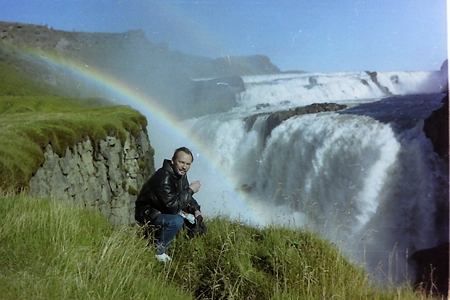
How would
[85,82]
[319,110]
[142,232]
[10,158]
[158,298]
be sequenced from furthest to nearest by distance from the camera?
1. [85,82]
2. [319,110]
3. [10,158]
4. [142,232]
5. [158,298]

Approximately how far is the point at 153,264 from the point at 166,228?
1.18 feet

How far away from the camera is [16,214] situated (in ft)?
13.1

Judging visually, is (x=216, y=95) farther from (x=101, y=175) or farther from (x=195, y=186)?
(x=195, y=186)

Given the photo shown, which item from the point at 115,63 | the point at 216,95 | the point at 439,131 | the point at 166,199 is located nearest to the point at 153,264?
the point at 166,199

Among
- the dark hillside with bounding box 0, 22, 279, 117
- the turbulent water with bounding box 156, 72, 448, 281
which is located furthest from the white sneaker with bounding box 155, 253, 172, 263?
the dark hillside with bounding box 0, 22, 279, 117

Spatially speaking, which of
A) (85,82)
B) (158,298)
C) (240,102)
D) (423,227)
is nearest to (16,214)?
(158,298)

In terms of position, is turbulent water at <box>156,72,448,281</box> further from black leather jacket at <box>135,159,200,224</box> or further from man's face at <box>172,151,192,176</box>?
man's face at <box>172,151,192,176</box>

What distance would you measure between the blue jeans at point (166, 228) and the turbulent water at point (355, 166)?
7.32m

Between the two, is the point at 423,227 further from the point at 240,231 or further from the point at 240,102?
the point at 240,102

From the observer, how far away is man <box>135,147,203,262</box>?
13.8ft

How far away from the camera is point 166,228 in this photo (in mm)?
4312

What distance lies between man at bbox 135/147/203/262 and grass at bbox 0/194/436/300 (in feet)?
0.56

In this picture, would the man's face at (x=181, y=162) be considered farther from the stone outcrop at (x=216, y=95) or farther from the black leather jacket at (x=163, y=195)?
the stone outcrop at (x=216, y=95)

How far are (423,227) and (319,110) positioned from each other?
1086 cm
